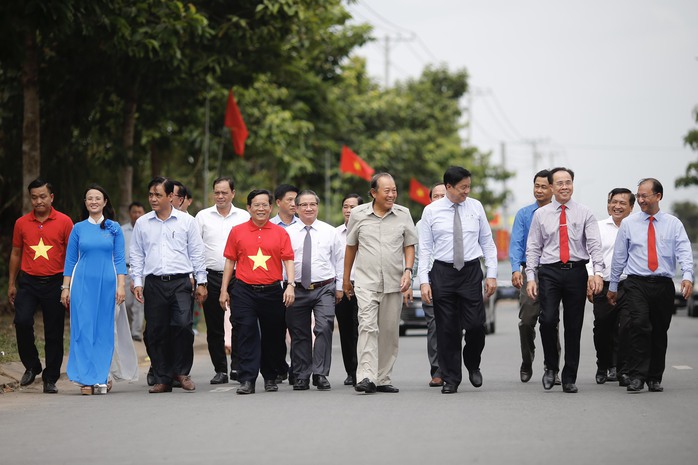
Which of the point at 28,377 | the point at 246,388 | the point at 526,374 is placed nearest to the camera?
the point at 246,388

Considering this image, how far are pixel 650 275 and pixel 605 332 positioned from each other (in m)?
1.47

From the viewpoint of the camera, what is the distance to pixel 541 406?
35.2 feet

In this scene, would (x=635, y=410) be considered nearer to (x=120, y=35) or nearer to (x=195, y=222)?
(x=195, y=222)

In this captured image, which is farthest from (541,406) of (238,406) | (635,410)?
(238,406)

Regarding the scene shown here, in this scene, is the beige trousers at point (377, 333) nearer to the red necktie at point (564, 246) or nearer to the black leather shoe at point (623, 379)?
the red necktie at point (564, 246)

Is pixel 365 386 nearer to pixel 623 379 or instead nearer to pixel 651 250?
pixel 623 379

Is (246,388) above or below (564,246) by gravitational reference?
below

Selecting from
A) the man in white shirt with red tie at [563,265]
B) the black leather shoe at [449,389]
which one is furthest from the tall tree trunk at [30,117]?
the man in white shirt with red tie at [563,265]

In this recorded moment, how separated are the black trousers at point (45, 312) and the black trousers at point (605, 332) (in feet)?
18.3

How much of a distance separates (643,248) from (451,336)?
2.02 m

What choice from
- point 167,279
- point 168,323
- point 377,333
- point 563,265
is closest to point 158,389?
point 168,323

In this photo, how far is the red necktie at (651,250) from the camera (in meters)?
12.0

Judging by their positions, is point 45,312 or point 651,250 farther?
point 45,312

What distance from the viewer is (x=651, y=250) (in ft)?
39.7
